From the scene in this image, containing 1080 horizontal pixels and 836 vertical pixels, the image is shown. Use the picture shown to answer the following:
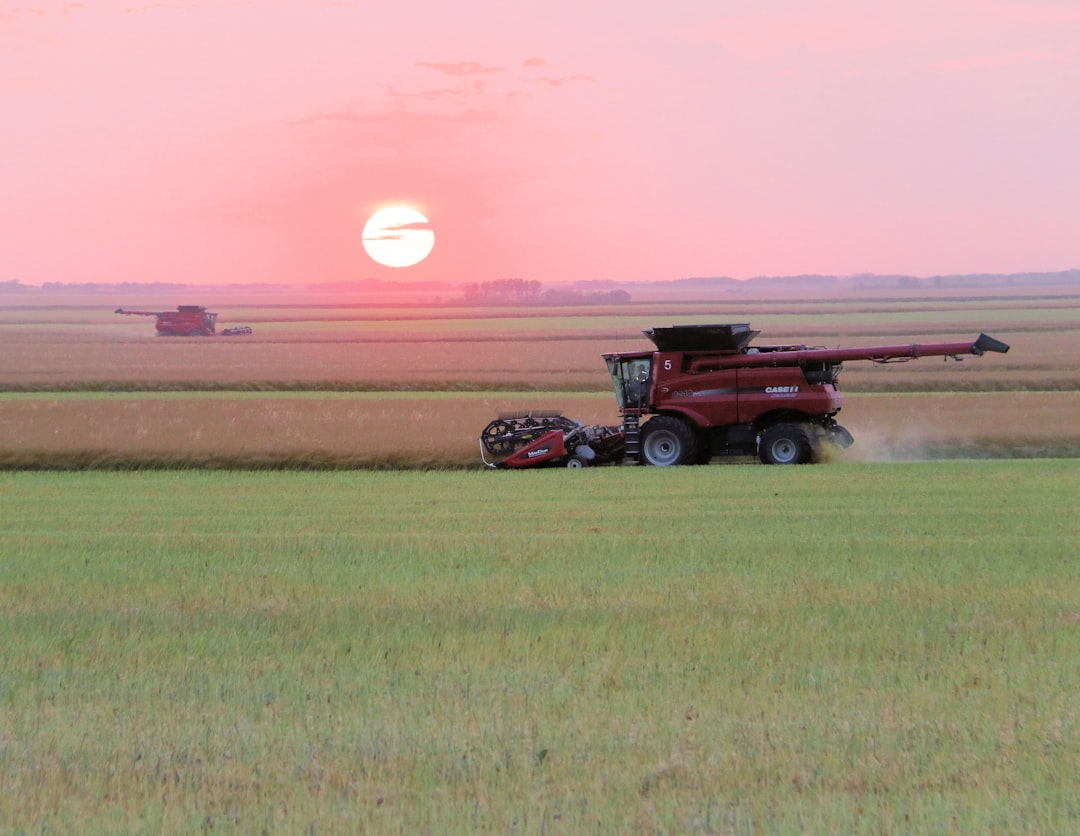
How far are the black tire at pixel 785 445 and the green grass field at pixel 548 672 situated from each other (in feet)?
21.9

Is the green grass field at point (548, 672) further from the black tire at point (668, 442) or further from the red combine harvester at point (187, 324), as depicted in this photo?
the red combine harvester at point (187, 324)

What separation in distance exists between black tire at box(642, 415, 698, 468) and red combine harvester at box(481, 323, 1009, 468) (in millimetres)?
18

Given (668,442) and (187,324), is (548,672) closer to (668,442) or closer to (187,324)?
(668,442)

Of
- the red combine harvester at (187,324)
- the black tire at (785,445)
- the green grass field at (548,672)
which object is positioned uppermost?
the green grass field at (548,672)

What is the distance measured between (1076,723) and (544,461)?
16.5m

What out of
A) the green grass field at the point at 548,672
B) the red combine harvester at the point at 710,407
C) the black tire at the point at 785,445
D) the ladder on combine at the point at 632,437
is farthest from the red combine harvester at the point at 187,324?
the green grass field at the point at 548,672

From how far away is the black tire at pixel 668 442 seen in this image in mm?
24578

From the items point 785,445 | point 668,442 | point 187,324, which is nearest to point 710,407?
point 668,442

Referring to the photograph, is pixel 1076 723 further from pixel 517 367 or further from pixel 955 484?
pixel 517 367

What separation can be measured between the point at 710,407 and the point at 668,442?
0.99m

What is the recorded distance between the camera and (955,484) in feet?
66.4

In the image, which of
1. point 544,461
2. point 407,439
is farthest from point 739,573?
point 407,439

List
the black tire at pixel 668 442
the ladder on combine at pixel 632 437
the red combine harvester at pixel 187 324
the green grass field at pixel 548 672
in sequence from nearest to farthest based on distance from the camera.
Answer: the green grass field at pixel 548 672, the black tire at pixel 668 442, the ladder on combine at pixel 632 437, the red combine harvester at pixel 187 324

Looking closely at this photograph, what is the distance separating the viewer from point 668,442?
24.8m
